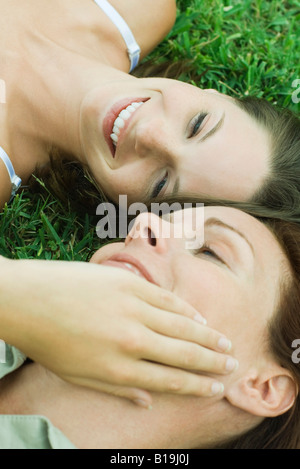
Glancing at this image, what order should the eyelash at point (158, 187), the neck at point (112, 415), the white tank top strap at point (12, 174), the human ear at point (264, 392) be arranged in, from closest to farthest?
the neck at point (112, 415) < the human ear at point (264, 392) < the eyelash at point (158, 187) < the white tank top strap at point (12, 174)

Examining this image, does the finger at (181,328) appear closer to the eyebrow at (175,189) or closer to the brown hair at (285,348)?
the brown hair at (285,348)

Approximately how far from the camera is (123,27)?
129 inches

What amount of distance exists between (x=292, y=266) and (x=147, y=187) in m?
0.78

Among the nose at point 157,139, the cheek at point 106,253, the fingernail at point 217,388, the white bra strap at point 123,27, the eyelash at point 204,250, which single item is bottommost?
the fingernail at point 217,388

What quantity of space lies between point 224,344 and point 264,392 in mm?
270

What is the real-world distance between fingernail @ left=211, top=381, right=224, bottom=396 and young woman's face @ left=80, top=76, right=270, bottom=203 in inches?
34.4

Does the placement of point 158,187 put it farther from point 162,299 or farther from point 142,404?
point 142,404

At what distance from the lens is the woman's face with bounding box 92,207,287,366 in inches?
79.4

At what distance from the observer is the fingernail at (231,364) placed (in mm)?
1992

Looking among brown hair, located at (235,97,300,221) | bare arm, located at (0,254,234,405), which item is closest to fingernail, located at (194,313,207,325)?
bare arm, located at (0,254,234,405)
